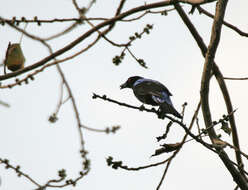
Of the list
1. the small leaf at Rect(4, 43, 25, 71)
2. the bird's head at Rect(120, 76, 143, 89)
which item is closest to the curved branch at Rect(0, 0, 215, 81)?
the small leaf at Rect(4, 43, 25, 71)

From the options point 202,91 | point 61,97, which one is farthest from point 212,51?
point 61,97

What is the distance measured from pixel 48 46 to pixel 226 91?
2334mm

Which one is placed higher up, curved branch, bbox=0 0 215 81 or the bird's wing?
the bird's wing

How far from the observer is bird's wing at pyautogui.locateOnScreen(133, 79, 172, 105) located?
644cm

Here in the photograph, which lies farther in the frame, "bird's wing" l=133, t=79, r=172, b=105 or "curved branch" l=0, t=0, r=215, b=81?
"bird's wing" l=133, t=79, r=172, b=105

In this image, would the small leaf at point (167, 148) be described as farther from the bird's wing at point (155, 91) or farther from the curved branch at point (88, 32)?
the bird's wing at point (155, 91)

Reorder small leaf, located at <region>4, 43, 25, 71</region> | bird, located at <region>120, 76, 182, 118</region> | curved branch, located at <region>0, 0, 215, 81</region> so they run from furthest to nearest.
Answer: bird, located at <region>120, 76, 182, 118</region>
small leaf, located at <region>4, 43, 25, 71</region>
curved branch, located at <region>0, 0, 215, 81</region>

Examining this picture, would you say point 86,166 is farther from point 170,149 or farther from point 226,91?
A: point 226,91

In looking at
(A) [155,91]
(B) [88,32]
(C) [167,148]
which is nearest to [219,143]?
(C) [167,148]

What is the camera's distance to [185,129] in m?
4.26

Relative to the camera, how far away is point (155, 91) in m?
6.66

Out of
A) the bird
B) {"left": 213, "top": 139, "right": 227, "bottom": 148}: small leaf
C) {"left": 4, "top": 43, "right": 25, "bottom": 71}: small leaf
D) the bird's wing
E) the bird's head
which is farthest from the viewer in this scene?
the bird's head

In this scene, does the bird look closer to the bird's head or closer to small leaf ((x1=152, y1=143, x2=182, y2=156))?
the bird's head

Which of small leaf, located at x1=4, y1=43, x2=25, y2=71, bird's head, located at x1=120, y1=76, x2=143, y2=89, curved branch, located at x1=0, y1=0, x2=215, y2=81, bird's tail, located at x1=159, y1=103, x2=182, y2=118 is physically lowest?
curved branch, located at x1=0, y1=0, x2=215, y2=81
